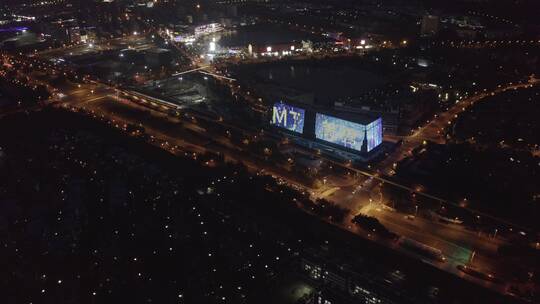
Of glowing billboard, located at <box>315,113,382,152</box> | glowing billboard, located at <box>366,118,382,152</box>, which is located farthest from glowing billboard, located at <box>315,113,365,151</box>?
glowing billboard, located at <box>366,118,382,152</box>

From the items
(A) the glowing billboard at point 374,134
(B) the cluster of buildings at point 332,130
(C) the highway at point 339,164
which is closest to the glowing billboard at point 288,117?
(B) the cluster of buildings at point 332,130

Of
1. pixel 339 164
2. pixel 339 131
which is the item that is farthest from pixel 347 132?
pixel 339 164

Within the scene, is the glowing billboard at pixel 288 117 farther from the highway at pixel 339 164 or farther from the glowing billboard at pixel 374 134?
the glowing billboard at pixel 374 134

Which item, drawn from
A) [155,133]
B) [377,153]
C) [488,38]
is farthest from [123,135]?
[488,38]

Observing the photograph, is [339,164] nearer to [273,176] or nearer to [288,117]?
[273,176]

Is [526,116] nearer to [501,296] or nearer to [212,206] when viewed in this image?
[501,296]

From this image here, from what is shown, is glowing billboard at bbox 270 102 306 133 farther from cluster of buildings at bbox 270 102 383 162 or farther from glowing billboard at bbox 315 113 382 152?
glowing billboard at bbox 315 113 382 152
